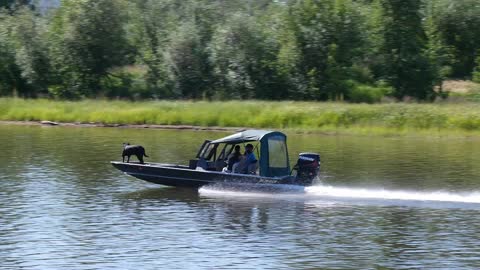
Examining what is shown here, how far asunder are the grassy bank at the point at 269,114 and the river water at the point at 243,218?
1033 cm

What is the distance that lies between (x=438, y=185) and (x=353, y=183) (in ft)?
9.20

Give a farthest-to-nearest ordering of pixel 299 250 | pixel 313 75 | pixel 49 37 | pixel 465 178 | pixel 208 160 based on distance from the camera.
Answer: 1. pixel 49 37
2. pixel 313 75
3. pixel 465 178
4. pixel 208 160
5. pixel 299 250

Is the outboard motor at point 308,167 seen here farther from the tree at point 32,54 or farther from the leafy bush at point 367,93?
the tree at point 32,54

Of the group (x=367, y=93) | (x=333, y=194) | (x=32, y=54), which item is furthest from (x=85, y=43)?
(x=333, y=194)

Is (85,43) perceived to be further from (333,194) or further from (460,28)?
(333,194)

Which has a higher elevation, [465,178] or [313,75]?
[313,75]

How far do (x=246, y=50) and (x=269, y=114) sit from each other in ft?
38.1

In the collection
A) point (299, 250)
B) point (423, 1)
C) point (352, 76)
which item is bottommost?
point (299, 250)

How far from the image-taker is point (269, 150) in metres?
28.3

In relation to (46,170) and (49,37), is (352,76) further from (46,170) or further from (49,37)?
(46,170)

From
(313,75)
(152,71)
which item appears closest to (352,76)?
(313,75)

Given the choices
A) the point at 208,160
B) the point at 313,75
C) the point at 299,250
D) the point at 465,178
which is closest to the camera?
the point at 299,250

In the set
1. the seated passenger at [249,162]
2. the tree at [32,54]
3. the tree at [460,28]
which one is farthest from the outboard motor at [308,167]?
the tree at [460,28]

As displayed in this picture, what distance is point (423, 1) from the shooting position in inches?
2625
